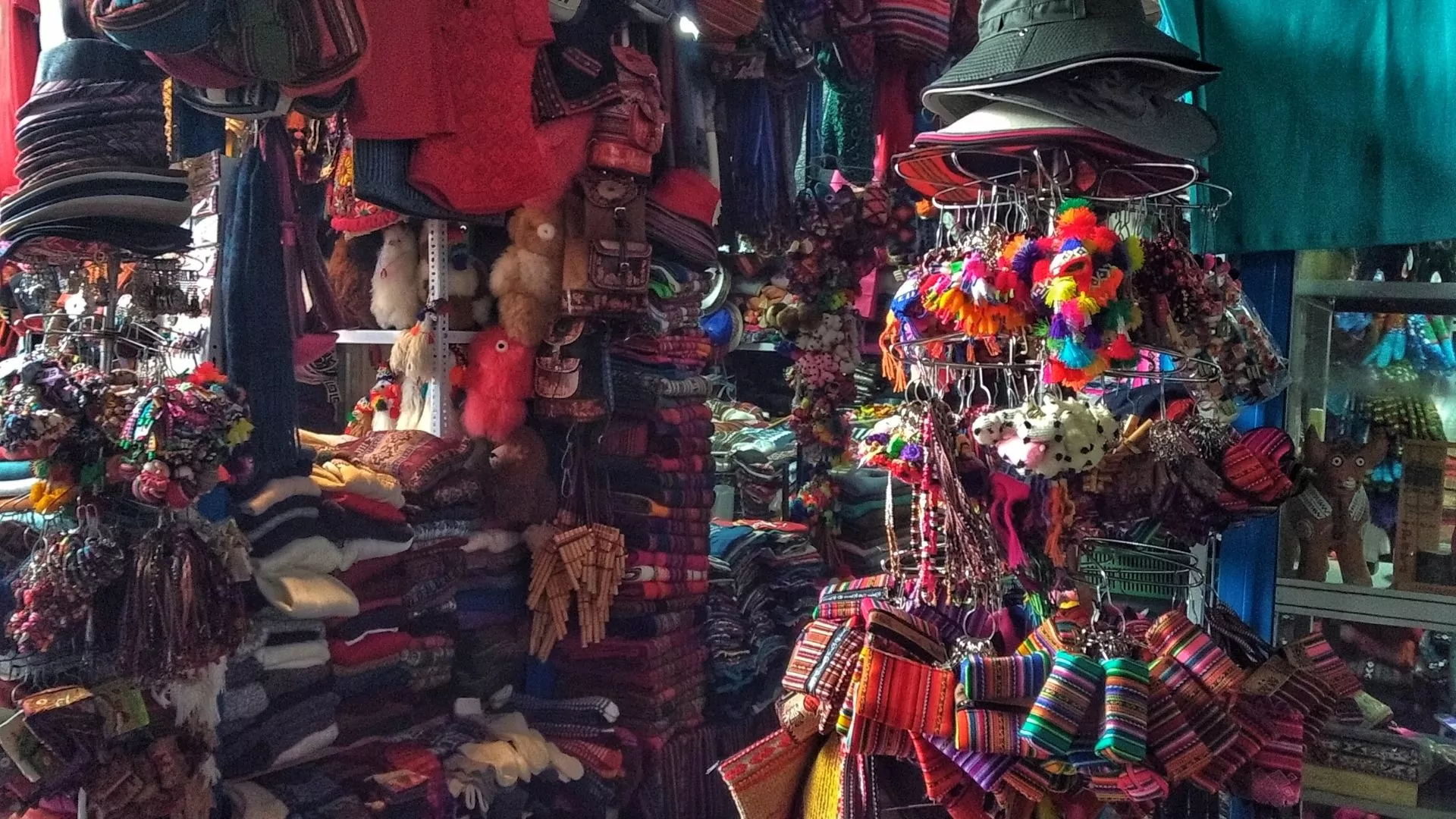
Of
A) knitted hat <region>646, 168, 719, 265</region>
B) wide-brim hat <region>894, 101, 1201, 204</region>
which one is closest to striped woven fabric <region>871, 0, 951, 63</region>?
knitted hat <region>646, 168, 719, 265</region>

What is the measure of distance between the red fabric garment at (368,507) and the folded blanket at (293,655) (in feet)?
0.88

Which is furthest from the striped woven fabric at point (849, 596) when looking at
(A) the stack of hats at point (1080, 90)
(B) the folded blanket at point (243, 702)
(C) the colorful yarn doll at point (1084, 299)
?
(B) the folded blanket at point (243, 702)

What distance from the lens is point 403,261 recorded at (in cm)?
257

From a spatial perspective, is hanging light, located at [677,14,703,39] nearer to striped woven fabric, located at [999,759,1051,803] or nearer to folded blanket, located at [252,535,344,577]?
folded blanket, located at [252,535,344,577]

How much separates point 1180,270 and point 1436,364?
716mm

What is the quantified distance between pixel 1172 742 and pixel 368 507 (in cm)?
157

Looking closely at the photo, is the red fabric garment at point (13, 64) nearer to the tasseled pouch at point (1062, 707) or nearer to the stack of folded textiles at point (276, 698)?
the stack of folded textiles at point (276, 698)

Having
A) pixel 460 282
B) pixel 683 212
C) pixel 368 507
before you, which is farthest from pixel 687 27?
pixel 368 507

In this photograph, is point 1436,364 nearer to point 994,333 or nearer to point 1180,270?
point 1180,270

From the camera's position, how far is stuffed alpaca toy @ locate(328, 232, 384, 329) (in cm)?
268

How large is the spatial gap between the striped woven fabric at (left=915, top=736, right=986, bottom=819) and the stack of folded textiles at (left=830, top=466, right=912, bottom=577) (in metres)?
1.82

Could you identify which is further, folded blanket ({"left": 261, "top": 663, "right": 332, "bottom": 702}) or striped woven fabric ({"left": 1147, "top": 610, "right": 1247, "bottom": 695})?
folded blanket ({"left": 261, "top": 663, "right": 332, "bottom": 702})

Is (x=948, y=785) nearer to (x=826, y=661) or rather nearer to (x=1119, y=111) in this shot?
(x=826, y=661)

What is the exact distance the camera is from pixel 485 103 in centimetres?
227
